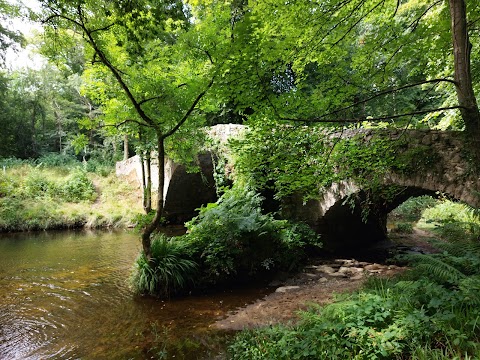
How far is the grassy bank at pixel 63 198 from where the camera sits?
44.5 feet

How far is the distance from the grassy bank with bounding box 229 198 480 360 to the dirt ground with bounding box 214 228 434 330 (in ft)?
2.55

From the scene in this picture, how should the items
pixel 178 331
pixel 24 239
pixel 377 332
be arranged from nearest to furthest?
pixel 377 332 → pixel 178 331 → pixel 24 239

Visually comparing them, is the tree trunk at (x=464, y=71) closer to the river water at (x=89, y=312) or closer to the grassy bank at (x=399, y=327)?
the grassy bank at (x=399, y=327)

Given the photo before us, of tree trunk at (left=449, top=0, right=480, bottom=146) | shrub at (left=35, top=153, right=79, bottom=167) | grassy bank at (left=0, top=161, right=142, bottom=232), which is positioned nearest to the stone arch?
grassy bank at (left=0, top=161, right=142, bottom=232)

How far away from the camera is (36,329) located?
478 cm

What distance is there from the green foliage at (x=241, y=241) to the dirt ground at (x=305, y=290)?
20.0 inches

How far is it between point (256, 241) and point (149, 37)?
4.52m

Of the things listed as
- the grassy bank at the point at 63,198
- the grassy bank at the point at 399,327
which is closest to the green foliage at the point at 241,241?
the grassy bank at the point at 399,327

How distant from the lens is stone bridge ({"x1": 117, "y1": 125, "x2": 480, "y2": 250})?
5.00 metres

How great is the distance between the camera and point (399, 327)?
2.81 m

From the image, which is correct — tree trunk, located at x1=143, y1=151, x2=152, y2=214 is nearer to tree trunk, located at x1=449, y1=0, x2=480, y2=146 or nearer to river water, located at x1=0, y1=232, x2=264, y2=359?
river water, located at x1=0, y1=232, x2=264, y2=359

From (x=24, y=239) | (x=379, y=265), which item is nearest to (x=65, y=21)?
(x=379, y=265)

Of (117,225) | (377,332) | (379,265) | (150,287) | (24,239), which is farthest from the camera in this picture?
(117,225)

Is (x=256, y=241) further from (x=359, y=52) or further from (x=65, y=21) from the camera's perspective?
(x=65, y=21)
